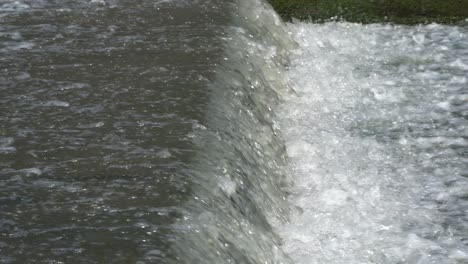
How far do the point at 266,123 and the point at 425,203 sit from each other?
1.16 metres

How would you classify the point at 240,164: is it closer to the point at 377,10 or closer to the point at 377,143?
the point at 377,143

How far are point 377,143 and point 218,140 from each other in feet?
4.73

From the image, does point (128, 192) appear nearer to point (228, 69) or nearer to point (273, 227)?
point (273, 227)

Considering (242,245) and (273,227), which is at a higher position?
(242,245)

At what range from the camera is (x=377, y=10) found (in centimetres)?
709

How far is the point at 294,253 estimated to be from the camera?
3.57 m

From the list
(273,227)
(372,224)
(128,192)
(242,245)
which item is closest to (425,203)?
(372,224)

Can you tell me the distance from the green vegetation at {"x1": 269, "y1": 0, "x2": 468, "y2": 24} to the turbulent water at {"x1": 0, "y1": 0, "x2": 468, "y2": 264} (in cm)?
60

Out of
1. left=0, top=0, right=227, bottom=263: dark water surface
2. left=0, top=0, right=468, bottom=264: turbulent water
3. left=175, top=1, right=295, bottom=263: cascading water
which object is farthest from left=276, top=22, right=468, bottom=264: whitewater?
left=0, top=0, right=227, bottom=263: dark water surface

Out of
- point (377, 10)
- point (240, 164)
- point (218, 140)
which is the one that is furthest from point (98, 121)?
point (377, 10)

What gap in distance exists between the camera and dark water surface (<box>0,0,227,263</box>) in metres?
2.94

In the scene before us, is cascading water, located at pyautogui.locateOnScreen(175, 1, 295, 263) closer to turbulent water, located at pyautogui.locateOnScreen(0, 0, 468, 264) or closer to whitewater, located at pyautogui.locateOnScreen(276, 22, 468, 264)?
turbulent water, located at pyautogui.locateOnScreen(0, 0, 468, 264)

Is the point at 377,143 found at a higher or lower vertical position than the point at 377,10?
higher

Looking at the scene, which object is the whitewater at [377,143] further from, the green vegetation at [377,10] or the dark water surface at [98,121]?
the dark water surface at [98,121]
